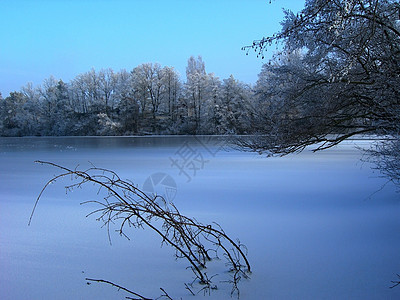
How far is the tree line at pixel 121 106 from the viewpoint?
137 ft

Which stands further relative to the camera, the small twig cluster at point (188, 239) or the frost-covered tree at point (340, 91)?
the frost-covered tree at point (340, 91)

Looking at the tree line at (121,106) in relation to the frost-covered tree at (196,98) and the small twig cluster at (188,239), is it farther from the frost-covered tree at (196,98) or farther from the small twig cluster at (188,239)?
the small twig cluster at (188,239)

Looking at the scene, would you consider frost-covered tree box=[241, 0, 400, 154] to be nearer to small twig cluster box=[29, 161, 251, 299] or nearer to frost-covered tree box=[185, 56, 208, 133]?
small twig cluster box=[29, 161, 251, 299]

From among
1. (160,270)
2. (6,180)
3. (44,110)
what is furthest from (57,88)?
(160,270)

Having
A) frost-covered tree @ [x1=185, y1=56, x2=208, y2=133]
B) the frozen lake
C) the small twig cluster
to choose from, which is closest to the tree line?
frost-covered tree @ [x1=185, y1=56, x2=208, y2=133]

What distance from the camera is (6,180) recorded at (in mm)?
8258

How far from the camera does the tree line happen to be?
41.8 meters

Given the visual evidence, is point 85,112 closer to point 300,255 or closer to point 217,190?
point 217,190

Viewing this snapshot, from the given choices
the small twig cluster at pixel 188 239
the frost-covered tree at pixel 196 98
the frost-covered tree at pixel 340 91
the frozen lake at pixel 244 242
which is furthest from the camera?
the frost-covered tree at pixel 196 98

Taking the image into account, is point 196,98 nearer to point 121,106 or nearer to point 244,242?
point 121,106

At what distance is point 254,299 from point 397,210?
12.5 ft

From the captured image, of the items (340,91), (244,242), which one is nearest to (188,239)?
(244,242)

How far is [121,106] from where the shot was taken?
44031 mm

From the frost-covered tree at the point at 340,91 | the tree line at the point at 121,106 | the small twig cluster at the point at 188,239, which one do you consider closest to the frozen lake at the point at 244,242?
the small twig cluster at the point at 188,239
